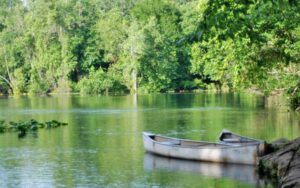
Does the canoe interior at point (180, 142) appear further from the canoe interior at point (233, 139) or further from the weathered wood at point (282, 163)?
the weathered wood at point (282, 163)

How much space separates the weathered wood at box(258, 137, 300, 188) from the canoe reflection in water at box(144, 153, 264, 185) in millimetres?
495

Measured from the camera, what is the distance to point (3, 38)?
101 metres

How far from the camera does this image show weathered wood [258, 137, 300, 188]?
1759 cm

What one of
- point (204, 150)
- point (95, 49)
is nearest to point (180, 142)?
point (204, 150)

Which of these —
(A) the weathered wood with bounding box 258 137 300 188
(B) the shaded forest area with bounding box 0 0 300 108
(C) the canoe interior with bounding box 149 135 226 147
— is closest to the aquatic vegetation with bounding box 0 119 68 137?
(C) the canoe interior with bounding box 149 135 226 147

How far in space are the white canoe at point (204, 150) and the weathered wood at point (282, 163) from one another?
0.95 m

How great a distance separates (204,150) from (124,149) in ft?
19.1

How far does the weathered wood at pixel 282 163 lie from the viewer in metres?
17.6

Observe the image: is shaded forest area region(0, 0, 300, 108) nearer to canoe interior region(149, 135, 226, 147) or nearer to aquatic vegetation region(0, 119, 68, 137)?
aquatic vegetation region(0, 119, 68, 137)

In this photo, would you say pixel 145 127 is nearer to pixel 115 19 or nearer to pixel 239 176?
pixel 239 176

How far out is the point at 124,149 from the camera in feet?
94.6

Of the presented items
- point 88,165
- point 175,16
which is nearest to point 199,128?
point 88,165

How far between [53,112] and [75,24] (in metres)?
49.7

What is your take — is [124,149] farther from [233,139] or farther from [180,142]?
[233,139]
